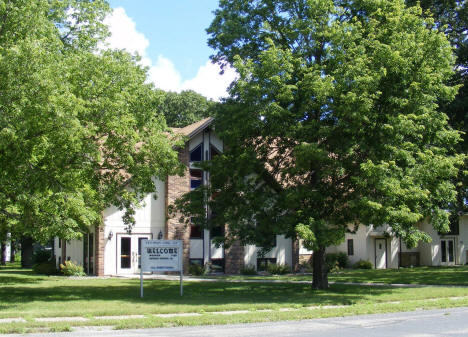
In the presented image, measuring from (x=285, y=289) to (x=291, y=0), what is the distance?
1229 centimetres

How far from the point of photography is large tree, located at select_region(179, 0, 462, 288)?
19359 mm

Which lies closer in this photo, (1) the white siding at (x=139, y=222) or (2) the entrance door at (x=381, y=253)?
(1) the white siding at (x=139, y=222)

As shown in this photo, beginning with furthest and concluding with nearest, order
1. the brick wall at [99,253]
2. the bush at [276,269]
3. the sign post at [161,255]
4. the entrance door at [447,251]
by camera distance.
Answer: the entrance door at [447,251] → the bush at [276,269] → the brick wall at [99,253] → the sign post at [161,255]

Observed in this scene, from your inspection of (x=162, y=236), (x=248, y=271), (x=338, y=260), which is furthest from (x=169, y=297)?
(x=338, y=260)

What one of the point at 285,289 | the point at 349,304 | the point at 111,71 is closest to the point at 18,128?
the point at 111,71

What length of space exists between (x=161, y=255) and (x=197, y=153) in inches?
570

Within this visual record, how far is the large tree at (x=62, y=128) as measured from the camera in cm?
1608

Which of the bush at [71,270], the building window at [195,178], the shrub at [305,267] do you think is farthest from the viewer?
the shrub at [305,267]

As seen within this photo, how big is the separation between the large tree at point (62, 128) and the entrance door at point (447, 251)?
32512mm

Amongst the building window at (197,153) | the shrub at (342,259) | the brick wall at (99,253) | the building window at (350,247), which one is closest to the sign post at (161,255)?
the brick wall at (99,253)

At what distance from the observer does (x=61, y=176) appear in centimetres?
1758

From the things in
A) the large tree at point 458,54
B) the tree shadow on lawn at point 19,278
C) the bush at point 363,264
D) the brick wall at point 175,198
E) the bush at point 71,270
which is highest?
the large tree at point 458,54

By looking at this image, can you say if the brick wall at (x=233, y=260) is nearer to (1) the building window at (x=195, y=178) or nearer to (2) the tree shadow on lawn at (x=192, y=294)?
(1) the building window at (x=195, y=178)

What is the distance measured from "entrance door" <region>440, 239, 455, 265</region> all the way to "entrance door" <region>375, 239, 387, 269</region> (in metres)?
A: 7.14
